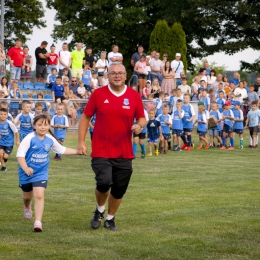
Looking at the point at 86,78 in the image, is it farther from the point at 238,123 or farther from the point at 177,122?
the point at 238,123

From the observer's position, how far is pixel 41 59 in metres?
28.7

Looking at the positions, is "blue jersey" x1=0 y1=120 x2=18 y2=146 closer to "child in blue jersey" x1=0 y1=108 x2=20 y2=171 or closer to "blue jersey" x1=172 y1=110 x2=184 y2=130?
"child in blue jersey" x1=0 y1=108 x2=20 y2=171

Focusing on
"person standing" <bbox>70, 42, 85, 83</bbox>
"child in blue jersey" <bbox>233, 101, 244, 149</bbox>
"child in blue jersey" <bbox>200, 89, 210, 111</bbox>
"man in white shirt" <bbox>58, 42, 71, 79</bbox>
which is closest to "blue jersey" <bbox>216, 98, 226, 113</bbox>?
"child in blue jersey" <bbox>200, 89, 210, 111</bbox>

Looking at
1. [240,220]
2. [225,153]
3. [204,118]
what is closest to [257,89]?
[204,118]

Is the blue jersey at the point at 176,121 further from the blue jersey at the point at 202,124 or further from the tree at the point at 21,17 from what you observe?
the tree at the point at 21,17

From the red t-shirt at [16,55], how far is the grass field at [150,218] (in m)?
10.7

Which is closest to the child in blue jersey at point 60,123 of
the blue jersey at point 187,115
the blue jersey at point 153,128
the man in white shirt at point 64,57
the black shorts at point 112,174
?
the blue jersey at point 153,128

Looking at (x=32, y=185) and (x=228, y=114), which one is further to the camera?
(x=228, y=114)

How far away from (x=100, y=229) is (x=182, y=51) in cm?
3072

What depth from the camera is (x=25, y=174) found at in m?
9.41

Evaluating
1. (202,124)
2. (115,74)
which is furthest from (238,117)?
(115,74)

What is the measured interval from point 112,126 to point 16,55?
19.4m

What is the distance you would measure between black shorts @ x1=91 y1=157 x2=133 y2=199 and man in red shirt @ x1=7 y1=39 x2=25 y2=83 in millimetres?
19166

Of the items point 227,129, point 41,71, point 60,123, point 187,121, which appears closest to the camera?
point 60,123
